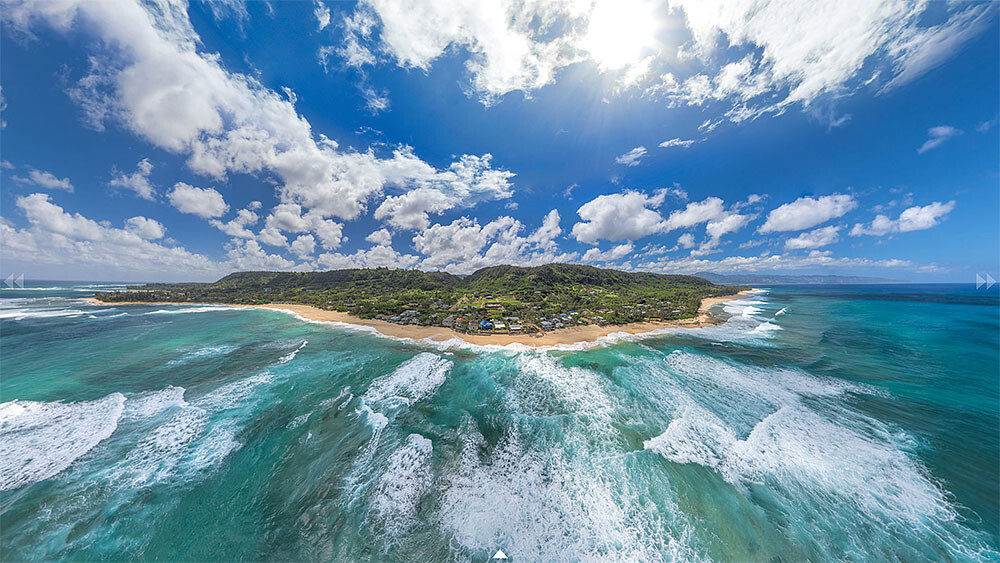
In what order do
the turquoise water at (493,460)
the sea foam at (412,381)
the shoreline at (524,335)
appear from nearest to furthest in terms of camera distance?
1. the turquoise water at (493,460)
2. the sea foam at (412,381)
3. the shoreline at (524,335)

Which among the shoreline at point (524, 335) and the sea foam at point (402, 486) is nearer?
the sea foam at point (402, 486)

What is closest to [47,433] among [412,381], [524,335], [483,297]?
[412,381]

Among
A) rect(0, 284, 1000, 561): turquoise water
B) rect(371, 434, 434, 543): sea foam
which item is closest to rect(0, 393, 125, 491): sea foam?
rect(0, 284, 1000, 561): turquoise water

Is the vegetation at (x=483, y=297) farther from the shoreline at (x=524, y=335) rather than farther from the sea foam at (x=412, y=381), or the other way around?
the sea foam at (x=412, y=381)

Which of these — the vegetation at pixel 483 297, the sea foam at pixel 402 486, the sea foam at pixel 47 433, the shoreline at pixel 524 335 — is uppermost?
the vegetation at pixel 483 297

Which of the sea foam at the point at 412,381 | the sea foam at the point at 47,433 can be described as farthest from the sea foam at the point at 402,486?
the sea foam at the point at 47,433

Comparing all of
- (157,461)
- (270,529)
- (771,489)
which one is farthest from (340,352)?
(771,489)

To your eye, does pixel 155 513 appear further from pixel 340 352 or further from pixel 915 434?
pixel 915 434
